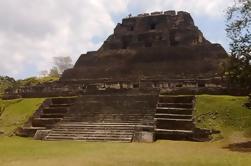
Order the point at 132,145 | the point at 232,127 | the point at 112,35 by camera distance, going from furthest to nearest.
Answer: the point at 112,35 → the point at 232,127 → the point at 132,145

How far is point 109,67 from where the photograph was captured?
34.1 meters

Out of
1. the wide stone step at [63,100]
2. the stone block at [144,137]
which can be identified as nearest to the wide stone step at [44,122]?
the wide stone step at [63,100]

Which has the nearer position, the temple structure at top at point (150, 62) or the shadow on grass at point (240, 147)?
the shadow on grass at point (240, 147)

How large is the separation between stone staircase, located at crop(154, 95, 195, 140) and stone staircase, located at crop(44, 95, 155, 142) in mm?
521

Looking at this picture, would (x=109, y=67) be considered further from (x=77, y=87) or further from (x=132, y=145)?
(x=132, y=145)

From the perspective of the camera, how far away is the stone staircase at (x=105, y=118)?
18583 millimetres

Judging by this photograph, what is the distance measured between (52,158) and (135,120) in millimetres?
7815

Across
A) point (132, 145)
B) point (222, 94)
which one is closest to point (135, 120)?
point (132, 145)

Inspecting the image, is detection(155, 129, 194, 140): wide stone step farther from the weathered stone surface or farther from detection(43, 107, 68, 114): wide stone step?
the weathered stone surface

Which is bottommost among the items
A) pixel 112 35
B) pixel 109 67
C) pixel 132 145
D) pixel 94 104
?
pixel 132 145

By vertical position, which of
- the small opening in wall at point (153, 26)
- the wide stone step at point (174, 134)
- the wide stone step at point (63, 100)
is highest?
the small opening in wall at point (153, 26)

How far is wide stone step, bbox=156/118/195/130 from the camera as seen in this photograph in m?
18.7

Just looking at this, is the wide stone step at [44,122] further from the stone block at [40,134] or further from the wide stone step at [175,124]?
the wide stone step at [175,124]

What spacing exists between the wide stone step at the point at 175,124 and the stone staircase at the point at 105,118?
44 cm
